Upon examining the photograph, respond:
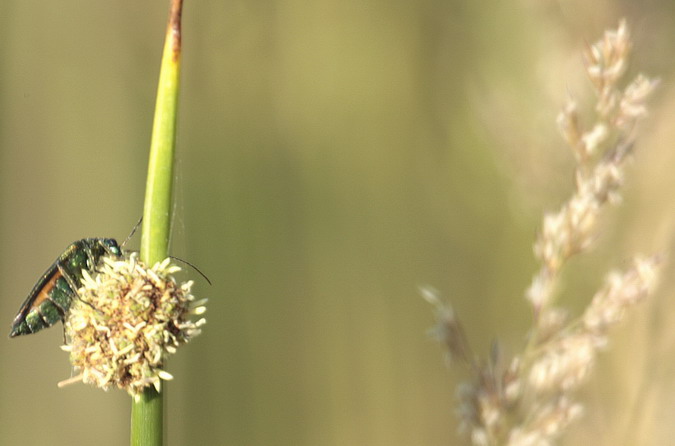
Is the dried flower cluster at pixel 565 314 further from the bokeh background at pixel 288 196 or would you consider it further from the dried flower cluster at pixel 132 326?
the bokeh background at pixel 288 196

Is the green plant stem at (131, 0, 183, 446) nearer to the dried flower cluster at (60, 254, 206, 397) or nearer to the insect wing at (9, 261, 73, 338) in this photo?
the dried flower cluster at (60, 254, 206, 397)

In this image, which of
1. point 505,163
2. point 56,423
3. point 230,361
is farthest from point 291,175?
point 56,423

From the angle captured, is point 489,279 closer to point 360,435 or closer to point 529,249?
point 529,249

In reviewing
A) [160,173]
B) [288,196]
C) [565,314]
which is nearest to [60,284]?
[160,173]

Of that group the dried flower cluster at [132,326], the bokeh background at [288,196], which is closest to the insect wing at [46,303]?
the dried flower cluster at [132,326]

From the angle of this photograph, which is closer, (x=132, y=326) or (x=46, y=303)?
(x=132, y=326)

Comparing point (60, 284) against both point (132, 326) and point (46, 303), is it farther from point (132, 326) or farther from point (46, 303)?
point (132, 326)
